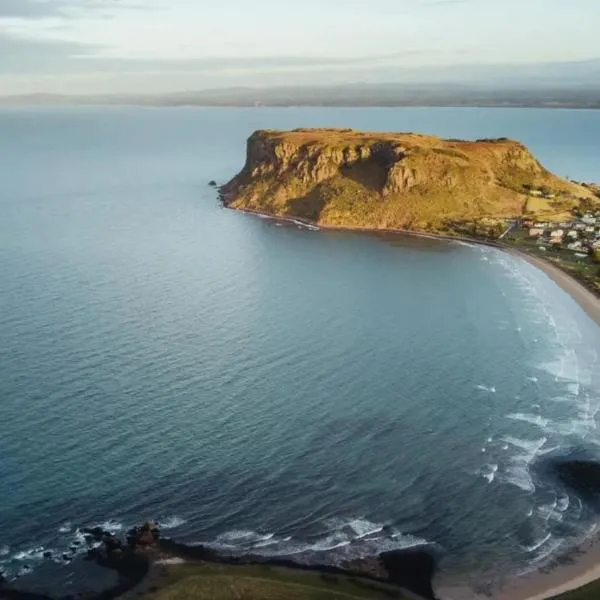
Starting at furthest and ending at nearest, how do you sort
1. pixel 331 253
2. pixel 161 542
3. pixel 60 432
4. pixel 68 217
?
pixel 68 217 → pixel 331 253 → pixel 60 432 → pixel 161 542

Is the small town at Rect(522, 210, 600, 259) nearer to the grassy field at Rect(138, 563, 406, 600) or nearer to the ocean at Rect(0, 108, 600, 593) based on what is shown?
the ocean at Rect(0, 108, 600, 593)

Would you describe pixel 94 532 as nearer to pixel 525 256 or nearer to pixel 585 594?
pixel 585 594

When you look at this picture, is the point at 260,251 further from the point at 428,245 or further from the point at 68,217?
the point at 68,217

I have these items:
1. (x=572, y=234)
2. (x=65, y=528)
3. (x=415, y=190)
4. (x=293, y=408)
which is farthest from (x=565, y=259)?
(x=65, y=528)

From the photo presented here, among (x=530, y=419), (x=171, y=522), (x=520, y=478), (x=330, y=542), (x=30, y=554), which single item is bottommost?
(x=330, y=542)

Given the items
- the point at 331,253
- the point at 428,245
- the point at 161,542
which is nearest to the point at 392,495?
the point at 161,542

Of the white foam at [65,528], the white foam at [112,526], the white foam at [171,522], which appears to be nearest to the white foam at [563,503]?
the white foam at [171,522]

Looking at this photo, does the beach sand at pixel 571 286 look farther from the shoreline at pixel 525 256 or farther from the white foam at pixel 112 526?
the white foam at pixel 112 526
